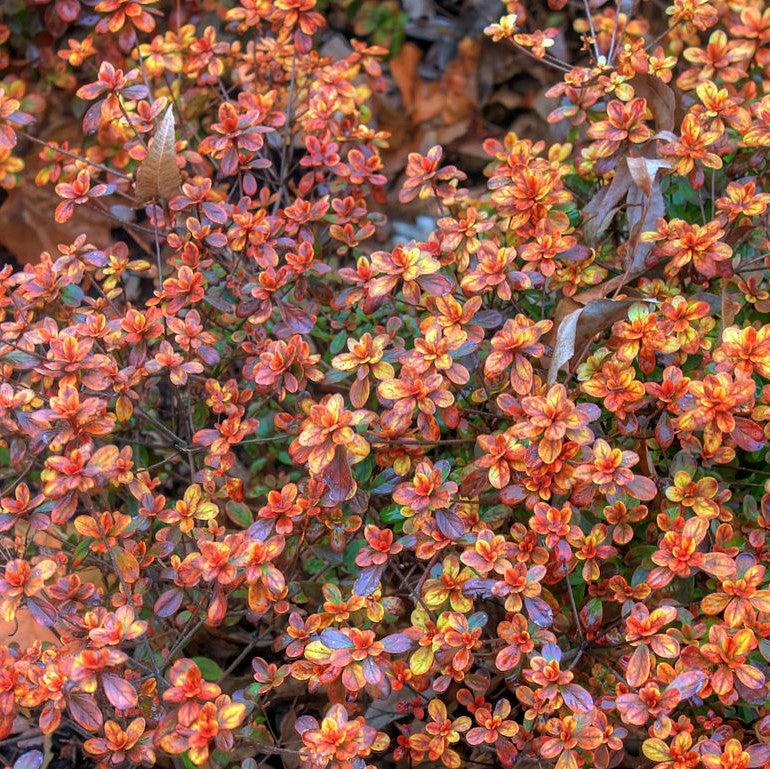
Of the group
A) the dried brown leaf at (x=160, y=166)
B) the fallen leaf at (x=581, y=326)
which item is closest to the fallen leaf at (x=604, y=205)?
the fallen leaf at (x=581, y=326)

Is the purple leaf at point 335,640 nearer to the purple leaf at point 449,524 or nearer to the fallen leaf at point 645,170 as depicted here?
the purple leaf at point 449,524

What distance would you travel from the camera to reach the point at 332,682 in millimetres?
1743

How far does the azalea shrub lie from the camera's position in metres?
1.61

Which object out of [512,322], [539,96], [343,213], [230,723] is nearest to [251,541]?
[230,723]

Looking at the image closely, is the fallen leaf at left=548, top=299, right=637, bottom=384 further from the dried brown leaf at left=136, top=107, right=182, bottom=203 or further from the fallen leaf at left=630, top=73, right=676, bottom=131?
the dried brown leaf at left=136, top=107, right=182, bottom=203

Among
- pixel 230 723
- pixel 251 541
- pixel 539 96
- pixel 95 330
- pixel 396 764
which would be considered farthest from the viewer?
pixel 539 96

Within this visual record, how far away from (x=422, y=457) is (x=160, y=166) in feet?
3.05

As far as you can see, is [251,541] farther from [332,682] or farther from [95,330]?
[95,330]

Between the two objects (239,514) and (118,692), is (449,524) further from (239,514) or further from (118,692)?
(118,692)

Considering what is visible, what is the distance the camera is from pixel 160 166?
2.22 meters

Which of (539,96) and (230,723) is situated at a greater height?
(230,723)

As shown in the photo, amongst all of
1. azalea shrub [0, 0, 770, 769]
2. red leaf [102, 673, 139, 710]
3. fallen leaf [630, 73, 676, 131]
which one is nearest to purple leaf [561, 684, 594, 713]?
azalea shrub [0, 0, 770, 769]

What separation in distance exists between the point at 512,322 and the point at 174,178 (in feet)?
3.11

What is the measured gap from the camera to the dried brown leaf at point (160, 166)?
Result: 87.0 inches
